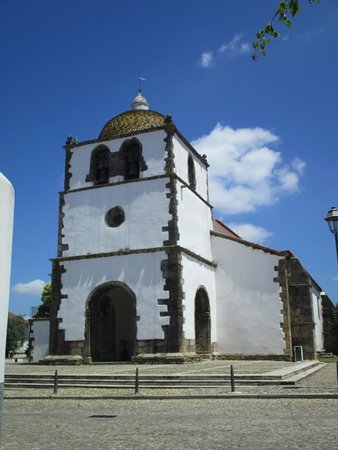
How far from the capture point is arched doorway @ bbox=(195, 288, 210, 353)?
23.6 meters

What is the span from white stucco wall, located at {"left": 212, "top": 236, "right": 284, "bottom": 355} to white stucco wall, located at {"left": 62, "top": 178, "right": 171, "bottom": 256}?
15.8ft

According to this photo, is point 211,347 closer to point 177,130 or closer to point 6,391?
point 177,130

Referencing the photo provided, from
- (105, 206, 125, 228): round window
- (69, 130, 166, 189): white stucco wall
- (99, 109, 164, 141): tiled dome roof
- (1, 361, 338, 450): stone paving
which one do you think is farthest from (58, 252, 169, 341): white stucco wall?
(1, 361, 338, 450): stone paving

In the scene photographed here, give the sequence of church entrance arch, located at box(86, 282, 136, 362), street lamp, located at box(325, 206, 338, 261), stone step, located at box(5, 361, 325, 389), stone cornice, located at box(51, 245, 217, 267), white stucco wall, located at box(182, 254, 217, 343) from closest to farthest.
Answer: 1. street lamp, located at box(325, 206, 338, 261)
2. stone step, located at box(5, 361, 325, 389)
3. white stucco wall, located at box(182, 254, 217, 343)
4. stone cornice, located at box(51, 245, 217, 267)
5. church entrance arch, located at box(86, 282, 136, 362)

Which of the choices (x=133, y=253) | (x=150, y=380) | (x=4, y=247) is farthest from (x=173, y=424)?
(x=133, y=253)

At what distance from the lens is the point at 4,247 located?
3.42 meters

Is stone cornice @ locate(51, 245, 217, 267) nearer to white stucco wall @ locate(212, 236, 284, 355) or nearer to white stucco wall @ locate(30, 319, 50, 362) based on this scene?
white stucco wall @ locate(212, 236, 284, 355)

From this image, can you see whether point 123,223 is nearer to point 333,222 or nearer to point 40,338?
point 40,338

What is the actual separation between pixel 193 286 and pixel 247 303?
10.9ft

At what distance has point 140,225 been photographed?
23.0m

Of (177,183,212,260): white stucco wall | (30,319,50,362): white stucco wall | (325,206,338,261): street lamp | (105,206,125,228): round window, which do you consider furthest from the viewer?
(30,319,50,362): white stucco wall

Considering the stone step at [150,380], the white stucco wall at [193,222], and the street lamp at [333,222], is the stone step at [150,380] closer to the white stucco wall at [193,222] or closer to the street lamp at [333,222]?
the street lamp at [333,222]

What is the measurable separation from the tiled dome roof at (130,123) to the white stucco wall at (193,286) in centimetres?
743

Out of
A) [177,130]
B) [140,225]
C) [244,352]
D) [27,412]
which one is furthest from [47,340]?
[27,412]
